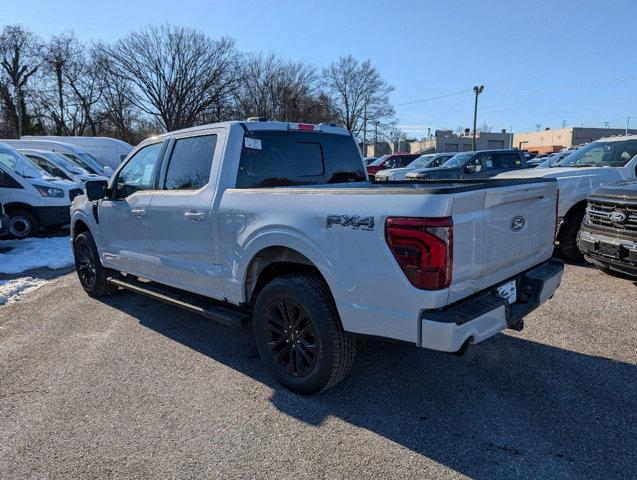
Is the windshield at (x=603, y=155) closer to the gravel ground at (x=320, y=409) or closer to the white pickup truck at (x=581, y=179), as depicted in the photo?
the white pickup truck at (x=581, y=179)

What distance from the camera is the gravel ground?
2646mm

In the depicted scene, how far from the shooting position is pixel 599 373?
141 inches

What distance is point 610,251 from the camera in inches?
211

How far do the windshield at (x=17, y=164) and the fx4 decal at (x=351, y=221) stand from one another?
10416 mm

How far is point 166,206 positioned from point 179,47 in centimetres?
3926

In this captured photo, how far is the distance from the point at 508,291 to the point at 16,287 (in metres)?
6.46

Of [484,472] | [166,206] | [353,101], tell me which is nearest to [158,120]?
[353,101]

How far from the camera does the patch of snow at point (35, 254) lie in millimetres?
7844

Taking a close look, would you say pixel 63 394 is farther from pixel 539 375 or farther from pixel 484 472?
pixel 539 375

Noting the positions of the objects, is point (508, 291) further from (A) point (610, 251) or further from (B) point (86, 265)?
(B) point (86, 265)

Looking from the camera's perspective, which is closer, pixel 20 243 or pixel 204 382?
pixel 204 382

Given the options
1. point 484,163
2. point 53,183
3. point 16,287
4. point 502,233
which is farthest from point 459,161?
point 502,233

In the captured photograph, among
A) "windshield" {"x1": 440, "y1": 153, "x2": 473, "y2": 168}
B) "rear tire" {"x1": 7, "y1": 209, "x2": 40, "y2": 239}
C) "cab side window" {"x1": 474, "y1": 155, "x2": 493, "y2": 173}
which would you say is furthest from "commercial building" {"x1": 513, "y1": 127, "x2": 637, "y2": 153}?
"rear tire" {"x1": 7, "y1": 209, "x2": 40, "y2": 239}

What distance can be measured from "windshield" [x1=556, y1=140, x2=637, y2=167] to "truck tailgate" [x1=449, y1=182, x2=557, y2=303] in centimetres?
501
